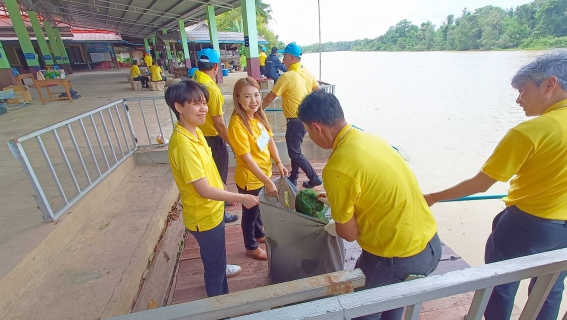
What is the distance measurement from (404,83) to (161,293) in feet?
55.1

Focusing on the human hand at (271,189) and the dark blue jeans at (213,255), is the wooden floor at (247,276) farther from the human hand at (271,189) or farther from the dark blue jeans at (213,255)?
the human hand at (271,189)

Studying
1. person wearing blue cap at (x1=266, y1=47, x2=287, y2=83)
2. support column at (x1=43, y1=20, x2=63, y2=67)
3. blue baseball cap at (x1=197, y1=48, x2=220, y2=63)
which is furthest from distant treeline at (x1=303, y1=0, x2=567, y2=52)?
support column at (x1=43, y1=20, x2=63, y2=67)

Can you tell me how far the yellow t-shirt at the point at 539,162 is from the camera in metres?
1.12

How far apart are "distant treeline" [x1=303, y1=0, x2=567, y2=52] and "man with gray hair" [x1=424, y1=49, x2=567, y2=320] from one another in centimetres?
1232

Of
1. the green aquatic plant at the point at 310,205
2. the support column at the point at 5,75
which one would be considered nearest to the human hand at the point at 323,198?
the green aquatic plant at the point at 310,205

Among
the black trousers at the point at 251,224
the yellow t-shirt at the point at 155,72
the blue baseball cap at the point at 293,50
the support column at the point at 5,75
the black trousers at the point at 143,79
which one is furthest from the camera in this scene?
the black trousers at the point at 143,79

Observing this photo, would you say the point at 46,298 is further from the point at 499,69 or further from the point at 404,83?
the point at 499,69

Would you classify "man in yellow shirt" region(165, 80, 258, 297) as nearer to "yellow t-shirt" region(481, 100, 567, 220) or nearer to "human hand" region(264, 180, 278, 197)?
"human hand" region(264, 180, 278, 197)

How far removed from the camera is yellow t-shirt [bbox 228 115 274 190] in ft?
6.45

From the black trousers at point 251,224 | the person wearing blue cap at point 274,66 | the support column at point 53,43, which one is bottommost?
the black trousers at point 251,224

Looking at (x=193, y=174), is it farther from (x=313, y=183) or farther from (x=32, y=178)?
(x=313, y=183)

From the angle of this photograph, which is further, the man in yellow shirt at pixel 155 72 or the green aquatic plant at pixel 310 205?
the man in yellow shirt at pixel 155 72

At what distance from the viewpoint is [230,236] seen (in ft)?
9.16

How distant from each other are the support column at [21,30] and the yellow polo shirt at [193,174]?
13.5 m
